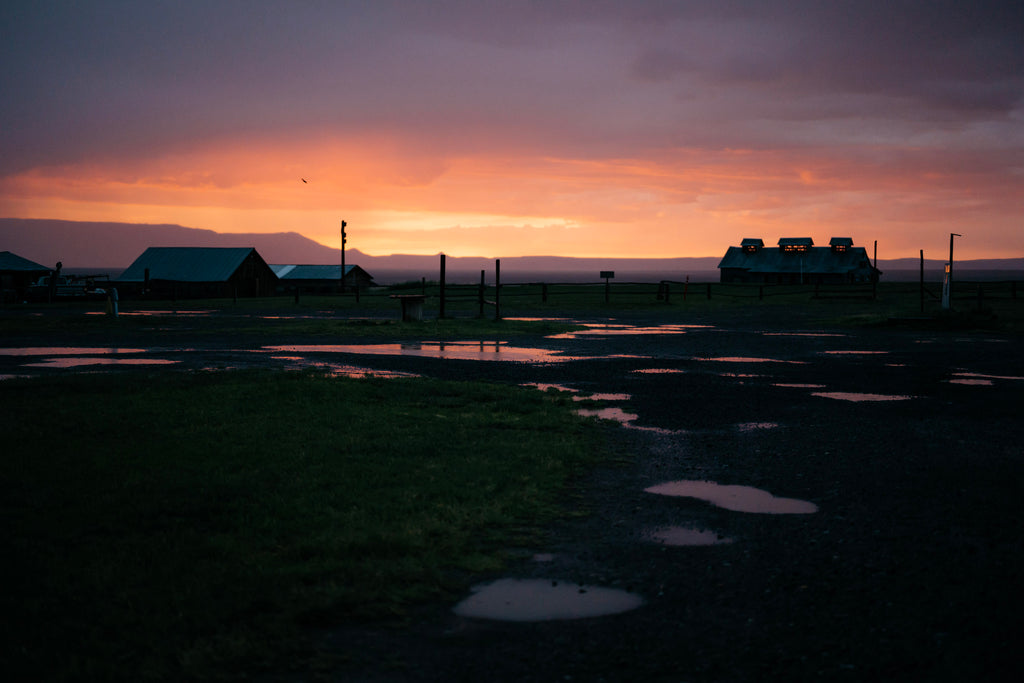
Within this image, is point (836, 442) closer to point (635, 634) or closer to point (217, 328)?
point (635, 634)

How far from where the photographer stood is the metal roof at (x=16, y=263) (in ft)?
226

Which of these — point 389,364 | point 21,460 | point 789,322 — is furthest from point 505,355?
point 789,322

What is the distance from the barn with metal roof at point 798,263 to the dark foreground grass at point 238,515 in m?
95.3

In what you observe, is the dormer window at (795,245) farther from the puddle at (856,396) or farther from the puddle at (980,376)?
the puddle at (856,396)

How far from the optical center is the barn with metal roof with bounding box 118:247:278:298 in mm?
68375

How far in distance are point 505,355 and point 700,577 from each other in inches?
573

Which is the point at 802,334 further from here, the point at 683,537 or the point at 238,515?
the point at 238,515

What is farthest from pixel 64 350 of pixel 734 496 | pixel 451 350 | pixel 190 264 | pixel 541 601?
pixel 190 264

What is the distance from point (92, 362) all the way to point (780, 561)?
1614 centimetres

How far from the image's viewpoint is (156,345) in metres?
21.9

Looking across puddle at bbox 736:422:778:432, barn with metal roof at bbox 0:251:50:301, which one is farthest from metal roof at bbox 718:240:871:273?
puddle at bbox 736:422:778:432

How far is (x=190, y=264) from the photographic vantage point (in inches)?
2798

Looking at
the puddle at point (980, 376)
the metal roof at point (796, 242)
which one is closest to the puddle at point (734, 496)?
the puddle at point (980, 376)

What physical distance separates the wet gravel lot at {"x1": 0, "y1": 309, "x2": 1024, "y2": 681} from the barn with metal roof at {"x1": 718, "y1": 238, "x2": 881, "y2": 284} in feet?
303
